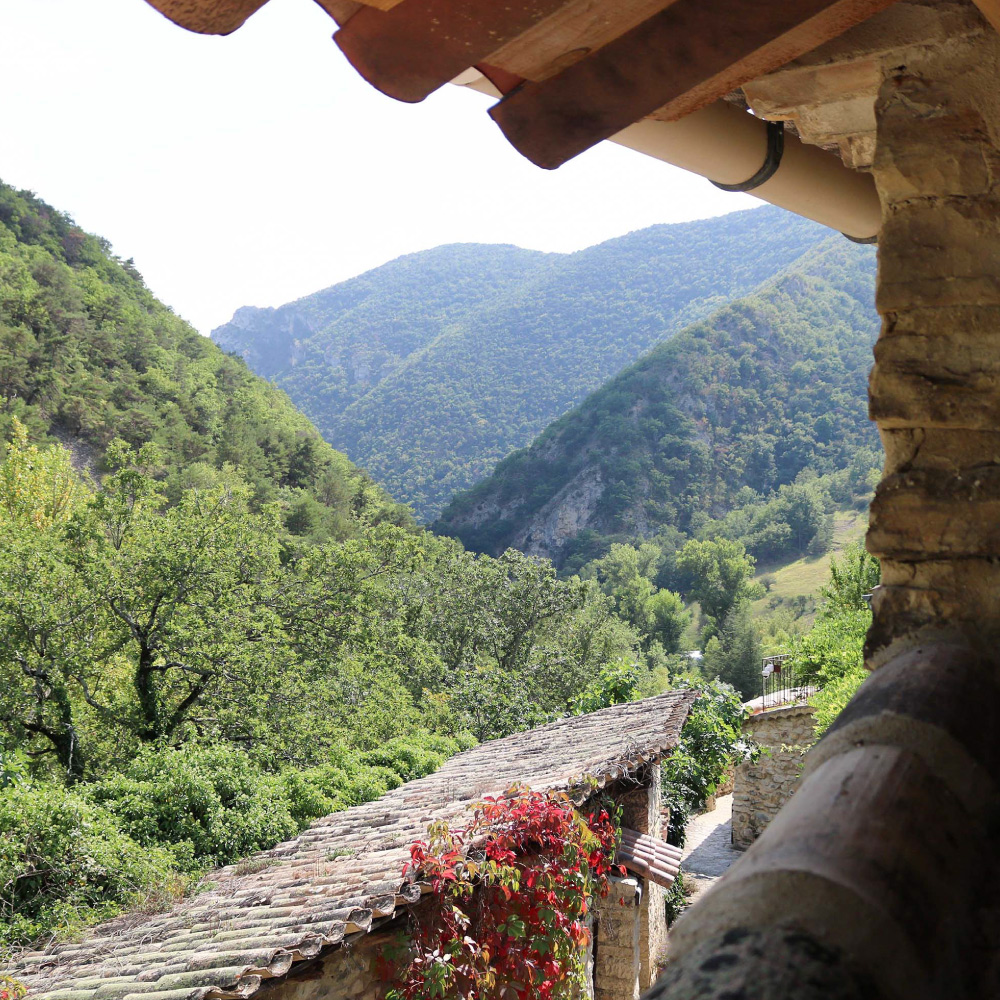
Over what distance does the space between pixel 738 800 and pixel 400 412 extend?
85141mm

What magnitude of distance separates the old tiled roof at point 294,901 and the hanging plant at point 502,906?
0.26m

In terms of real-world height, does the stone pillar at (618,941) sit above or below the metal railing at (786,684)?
above

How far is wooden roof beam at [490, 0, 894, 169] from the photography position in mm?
1135

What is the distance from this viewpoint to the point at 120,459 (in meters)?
14.5

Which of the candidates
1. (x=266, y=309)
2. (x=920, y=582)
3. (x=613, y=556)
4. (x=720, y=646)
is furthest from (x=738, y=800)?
(x=266, y=309)

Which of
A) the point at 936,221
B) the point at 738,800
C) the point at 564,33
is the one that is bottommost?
the point at 738,800

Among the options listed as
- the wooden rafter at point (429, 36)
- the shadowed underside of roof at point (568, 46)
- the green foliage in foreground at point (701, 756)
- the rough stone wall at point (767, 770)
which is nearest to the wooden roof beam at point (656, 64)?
the shadowed underside of roof at point (568, 46)

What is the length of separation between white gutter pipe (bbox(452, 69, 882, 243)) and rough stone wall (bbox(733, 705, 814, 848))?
15.0 metres

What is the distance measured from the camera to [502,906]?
4652mm

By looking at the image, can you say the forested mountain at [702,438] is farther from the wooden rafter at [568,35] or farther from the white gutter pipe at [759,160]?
the wooden rafter at [568,35]

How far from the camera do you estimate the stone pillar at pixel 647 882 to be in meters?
7.49

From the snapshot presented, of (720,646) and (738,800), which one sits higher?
(738,800)

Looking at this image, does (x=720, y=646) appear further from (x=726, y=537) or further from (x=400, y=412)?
(x=400, y=412)

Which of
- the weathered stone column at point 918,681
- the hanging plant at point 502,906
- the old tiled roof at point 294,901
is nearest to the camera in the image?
the weathered stone column at point 918,681
